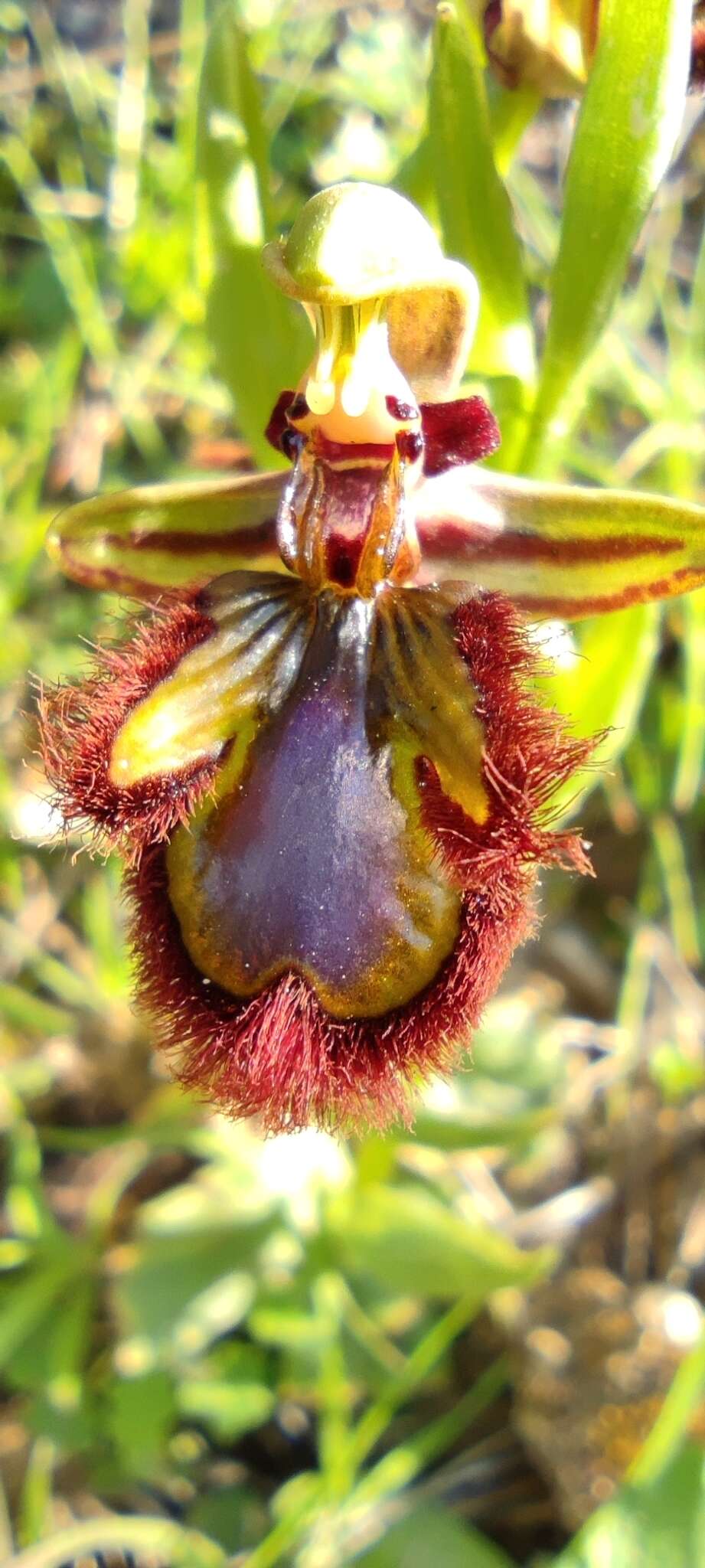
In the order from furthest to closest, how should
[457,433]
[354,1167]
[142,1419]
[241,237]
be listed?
[354,1167] < [142,1419] < [241,237] < [457,433]

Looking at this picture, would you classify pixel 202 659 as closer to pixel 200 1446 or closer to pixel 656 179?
pixel 656 179

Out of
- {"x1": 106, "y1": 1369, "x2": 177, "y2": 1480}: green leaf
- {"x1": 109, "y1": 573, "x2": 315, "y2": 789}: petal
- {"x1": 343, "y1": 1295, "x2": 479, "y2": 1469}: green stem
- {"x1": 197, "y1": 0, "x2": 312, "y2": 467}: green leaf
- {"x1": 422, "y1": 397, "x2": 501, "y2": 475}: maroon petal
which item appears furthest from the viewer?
{"x1": 106, "y1": 1369, "x2": 177, "y2": 1480}: green leaf

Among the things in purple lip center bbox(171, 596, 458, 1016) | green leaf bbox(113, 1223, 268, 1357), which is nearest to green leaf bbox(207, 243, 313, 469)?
purple lip center bbox(171, 596, 458, 1016)

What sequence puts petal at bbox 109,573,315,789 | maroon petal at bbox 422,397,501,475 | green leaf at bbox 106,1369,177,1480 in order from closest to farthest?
petal at bbox 109,573,315,789 < maroon petal at bbox 422,397,501,475 < green leaf at bbox 106,1369,177,1480

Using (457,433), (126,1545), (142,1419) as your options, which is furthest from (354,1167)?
(457,433)

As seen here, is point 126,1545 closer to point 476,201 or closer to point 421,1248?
point 421,1248

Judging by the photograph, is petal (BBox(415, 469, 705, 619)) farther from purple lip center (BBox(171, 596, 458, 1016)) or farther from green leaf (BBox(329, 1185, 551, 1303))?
green leaf (BBox(329, 1185, 551, 1303))

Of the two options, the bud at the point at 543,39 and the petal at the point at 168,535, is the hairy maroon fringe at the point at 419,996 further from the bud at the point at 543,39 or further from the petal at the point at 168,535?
the bud at the point at 543,39
